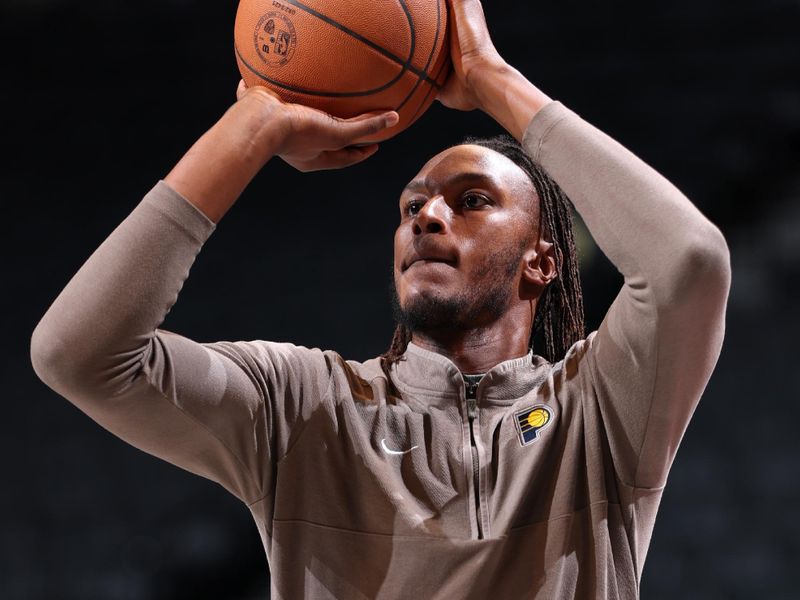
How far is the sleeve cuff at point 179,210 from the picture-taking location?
128 cm

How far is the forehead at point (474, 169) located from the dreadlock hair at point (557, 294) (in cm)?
9

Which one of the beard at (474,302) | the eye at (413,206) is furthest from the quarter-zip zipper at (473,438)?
the eye at (413,206)

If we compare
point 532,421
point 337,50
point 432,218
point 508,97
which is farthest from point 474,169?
point 532,421

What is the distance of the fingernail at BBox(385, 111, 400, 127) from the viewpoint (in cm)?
154

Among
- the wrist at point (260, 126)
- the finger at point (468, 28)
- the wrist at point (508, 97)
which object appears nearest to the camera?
the wrist at point (260, 126)

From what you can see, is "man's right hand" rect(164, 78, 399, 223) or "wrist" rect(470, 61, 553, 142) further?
"wrist" rect(470, 61, 553, 142)

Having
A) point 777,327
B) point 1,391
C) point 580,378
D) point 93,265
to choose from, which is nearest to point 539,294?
point 580,378

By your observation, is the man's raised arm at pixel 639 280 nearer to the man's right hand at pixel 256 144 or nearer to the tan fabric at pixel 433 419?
the tan fabric at pixel 433 419

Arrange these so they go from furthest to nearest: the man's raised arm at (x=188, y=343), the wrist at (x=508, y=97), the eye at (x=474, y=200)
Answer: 1. the eye at (x=474, y=200)
2. the wrist at (x=508, y=97)
3. the man's raised arm at (x=188, y=343)

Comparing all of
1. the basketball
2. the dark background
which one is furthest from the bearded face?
the dark background

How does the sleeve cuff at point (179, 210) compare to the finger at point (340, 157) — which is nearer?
the sleeve cuff at point (179, 210)

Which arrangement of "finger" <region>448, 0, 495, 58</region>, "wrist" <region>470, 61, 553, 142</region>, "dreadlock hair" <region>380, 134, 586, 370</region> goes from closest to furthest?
"wrist" <region>470, 61, 553, 142</region>
"finger" <region>448, 0, 495, 58</region>
"dreadlock hair" <region>380, 134, 586, 370</region>

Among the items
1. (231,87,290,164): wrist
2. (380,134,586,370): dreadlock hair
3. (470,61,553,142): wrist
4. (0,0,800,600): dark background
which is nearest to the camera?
(231,87,290,164): wrist

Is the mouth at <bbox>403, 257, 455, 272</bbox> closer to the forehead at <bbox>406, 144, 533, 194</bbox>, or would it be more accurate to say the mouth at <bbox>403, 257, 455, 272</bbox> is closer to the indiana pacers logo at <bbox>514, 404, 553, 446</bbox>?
the forehead at <bbox>406, 144, 533, 194</bbox>
